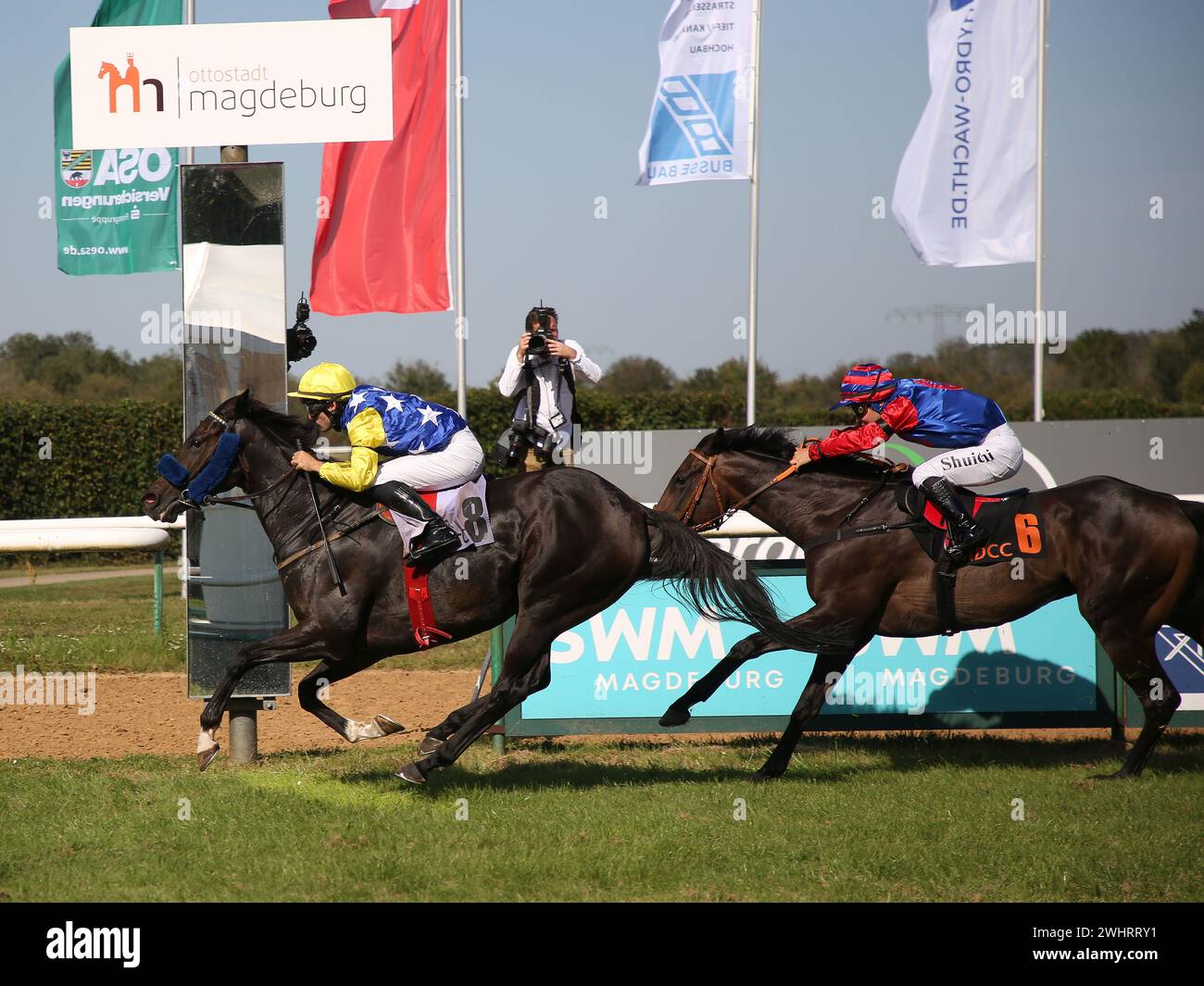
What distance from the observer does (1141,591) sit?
21.5ft

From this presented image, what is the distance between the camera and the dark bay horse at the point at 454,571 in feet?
19.6

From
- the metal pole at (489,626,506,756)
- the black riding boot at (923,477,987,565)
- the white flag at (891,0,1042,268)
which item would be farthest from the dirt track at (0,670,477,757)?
the white flag at (891,0,1042,268)

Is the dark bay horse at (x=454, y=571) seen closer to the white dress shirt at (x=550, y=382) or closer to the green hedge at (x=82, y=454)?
the white dress shirt at (x=550, y=382)

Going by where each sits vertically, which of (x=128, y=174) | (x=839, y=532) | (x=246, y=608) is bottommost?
(x=246, y=608)

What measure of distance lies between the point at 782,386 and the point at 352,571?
35704mm

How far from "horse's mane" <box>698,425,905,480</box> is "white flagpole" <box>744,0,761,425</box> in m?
6.19

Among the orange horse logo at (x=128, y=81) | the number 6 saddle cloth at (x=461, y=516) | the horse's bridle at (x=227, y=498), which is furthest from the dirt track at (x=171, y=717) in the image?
the orange horse logo at (x=128, y=81)

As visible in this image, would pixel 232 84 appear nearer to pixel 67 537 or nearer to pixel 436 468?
pixel 436 468

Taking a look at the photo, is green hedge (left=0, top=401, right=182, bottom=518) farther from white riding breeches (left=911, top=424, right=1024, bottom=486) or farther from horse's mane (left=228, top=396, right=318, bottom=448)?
white riding breeches (left=911, top=424, right=1024, bottom=486)

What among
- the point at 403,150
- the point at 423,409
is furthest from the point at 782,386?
the point at 423,409

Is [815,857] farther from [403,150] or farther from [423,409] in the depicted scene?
[403,150]

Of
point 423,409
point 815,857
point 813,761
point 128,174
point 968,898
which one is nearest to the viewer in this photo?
point 968,898

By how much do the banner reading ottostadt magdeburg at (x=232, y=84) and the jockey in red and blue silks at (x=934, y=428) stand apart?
287 centimetres

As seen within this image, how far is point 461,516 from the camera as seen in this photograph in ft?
19.7
